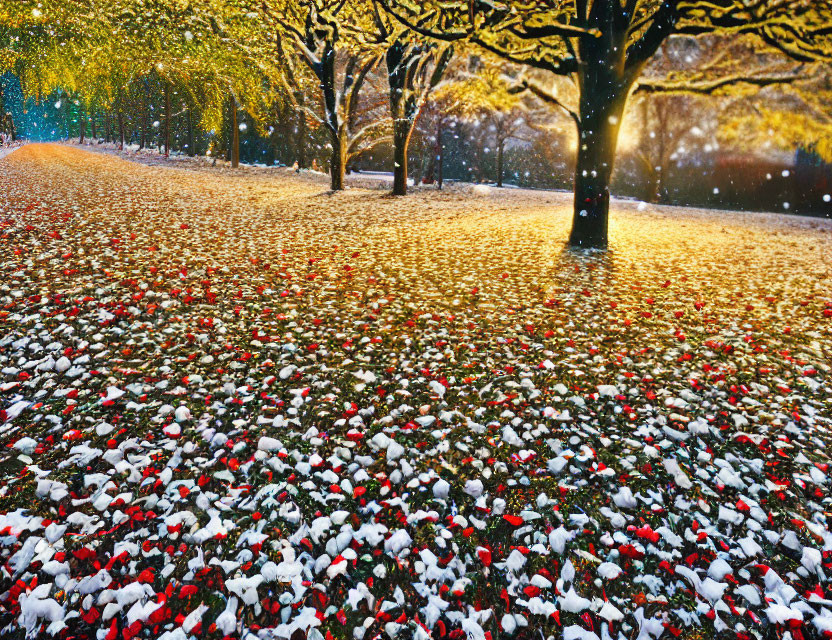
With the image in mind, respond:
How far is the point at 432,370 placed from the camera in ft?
17.1

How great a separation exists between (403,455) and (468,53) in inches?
562

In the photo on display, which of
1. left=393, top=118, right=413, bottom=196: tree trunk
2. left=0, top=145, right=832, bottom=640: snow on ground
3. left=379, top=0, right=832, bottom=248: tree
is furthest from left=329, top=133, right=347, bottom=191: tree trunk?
left=0, top=145, right=832, bottom=640: snow on ground

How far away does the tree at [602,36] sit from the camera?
932 cm

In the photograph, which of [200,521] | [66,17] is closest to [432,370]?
[200,521]

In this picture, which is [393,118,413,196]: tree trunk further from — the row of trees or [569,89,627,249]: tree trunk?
[569,89,627,249]: tree trunk

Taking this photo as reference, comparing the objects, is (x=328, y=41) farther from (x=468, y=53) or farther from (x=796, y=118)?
(x=796, y=118)

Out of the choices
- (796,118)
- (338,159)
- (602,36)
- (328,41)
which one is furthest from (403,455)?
(338,159)

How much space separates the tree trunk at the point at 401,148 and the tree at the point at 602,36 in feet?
24.2

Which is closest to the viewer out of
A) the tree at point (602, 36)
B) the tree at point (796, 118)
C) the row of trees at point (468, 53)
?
the tree at point (602, 36)

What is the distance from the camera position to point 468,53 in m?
14.3

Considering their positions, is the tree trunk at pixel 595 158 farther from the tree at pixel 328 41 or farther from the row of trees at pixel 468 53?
the tree at pixel 328 41

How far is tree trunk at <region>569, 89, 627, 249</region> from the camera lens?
10886mm

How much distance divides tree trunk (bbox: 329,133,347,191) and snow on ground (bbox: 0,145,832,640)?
14.0 m

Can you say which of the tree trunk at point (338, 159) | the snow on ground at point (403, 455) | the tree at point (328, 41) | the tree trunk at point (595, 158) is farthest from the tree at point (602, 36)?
the tree trunk at point (338, 159)
